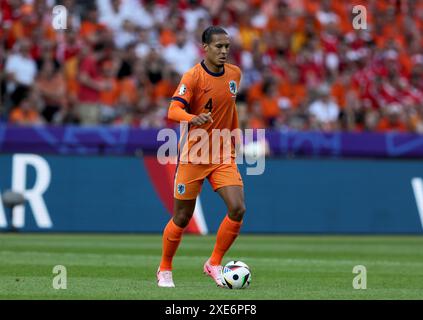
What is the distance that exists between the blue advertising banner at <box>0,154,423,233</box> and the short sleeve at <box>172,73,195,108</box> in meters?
9.18

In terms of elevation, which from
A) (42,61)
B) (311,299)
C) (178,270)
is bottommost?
(311,299)

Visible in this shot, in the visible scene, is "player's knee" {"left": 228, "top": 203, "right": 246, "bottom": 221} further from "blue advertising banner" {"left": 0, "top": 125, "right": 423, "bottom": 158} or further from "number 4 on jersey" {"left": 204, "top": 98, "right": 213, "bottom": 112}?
"blue advertising banner" {"left": 0, "top": 125, "right": 423, "bottom": 158}

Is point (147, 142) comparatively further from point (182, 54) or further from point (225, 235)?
point (225, 235)

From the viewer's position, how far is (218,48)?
10.6 metres

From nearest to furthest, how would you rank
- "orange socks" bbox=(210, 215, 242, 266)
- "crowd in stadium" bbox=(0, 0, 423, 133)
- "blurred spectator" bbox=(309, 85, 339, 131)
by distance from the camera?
"orange socks" bbox=(210, 215, 242, 266) → "crowd in stadium" bbox=(0, 0, 423, 133) → "blurred spectator" bbox=(309, 85, 339, 131)

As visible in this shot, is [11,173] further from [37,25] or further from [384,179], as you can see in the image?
[384,179]

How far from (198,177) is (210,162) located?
205 millimetres

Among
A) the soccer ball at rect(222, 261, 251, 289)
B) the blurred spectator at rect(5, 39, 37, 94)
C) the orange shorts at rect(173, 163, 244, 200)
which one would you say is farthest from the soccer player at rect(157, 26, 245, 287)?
the blurred spectator at rect(5, 39, 37, 94)

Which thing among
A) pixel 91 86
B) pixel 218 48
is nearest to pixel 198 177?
pixel 218 48

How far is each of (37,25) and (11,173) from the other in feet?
12.2

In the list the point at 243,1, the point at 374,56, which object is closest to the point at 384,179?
the point at 374,56

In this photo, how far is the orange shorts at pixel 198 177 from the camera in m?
10.6

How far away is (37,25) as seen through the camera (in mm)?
21469

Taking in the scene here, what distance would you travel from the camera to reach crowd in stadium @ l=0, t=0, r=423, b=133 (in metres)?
20.6
